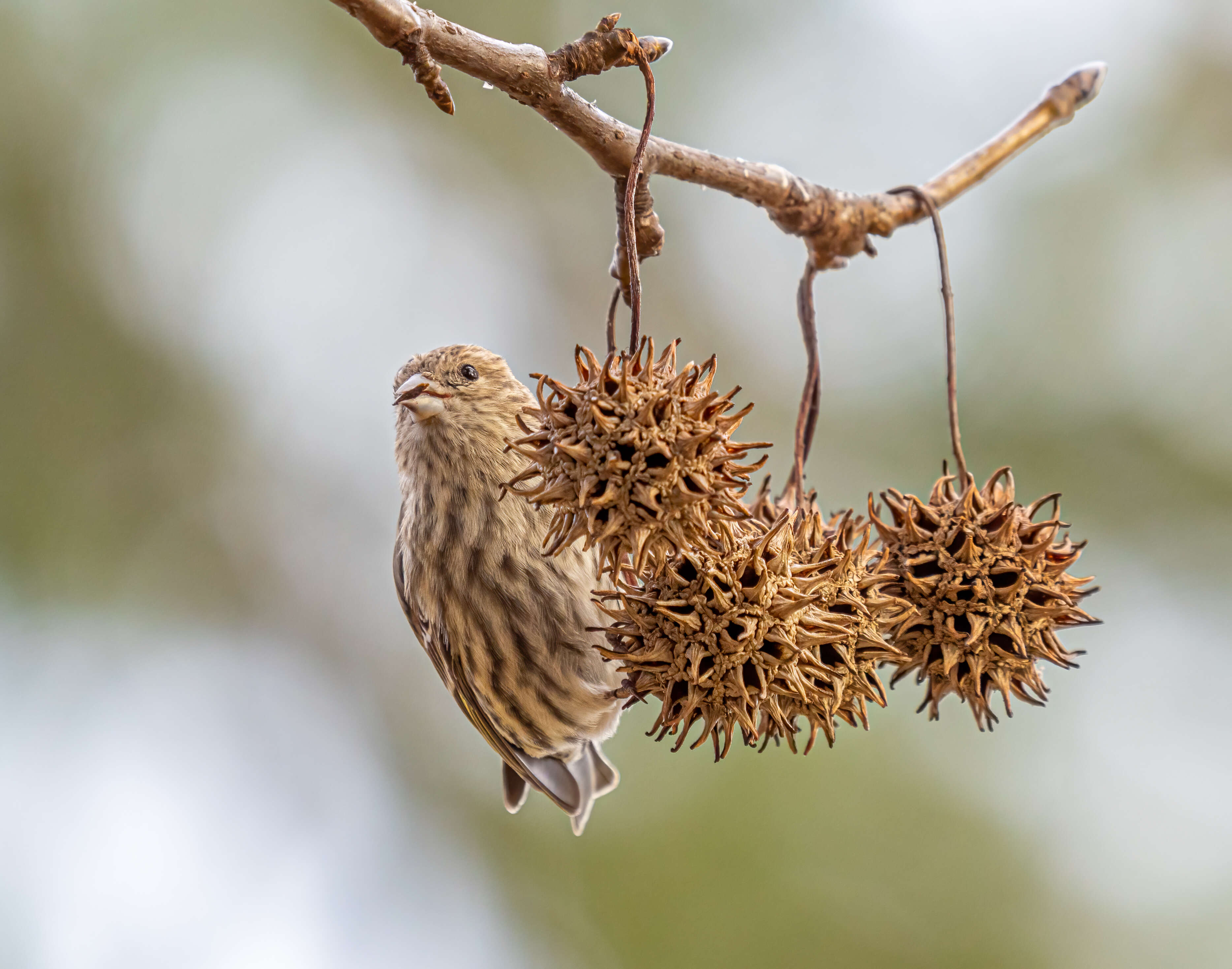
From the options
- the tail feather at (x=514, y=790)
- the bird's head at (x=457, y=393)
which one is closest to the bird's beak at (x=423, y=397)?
the bird's head at (x=457, y=393)

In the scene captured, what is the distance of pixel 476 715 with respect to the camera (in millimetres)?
3779

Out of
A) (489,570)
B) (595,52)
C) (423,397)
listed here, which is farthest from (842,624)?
(423,397)

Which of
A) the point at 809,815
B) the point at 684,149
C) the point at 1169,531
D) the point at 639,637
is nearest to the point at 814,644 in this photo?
the point at 639,637

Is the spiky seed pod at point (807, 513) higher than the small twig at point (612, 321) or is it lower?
lower

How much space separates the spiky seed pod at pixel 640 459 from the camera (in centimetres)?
185

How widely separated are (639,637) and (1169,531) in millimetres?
5641

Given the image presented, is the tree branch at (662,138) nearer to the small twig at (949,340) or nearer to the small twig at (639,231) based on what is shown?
the small twig at (639,231)

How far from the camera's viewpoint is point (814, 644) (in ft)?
6.65

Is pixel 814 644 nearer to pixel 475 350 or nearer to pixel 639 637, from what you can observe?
pixel 639 637

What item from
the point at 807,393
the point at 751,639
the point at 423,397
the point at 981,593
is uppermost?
the point at 807,393

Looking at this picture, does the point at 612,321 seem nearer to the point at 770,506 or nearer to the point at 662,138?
Result: the point at 662,138

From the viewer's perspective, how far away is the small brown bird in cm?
327

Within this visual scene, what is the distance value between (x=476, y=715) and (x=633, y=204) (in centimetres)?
233

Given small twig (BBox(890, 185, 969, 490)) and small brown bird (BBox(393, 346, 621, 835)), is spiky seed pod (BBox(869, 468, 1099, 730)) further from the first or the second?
small brown bird (BBox(393, 346, 621, 835))
